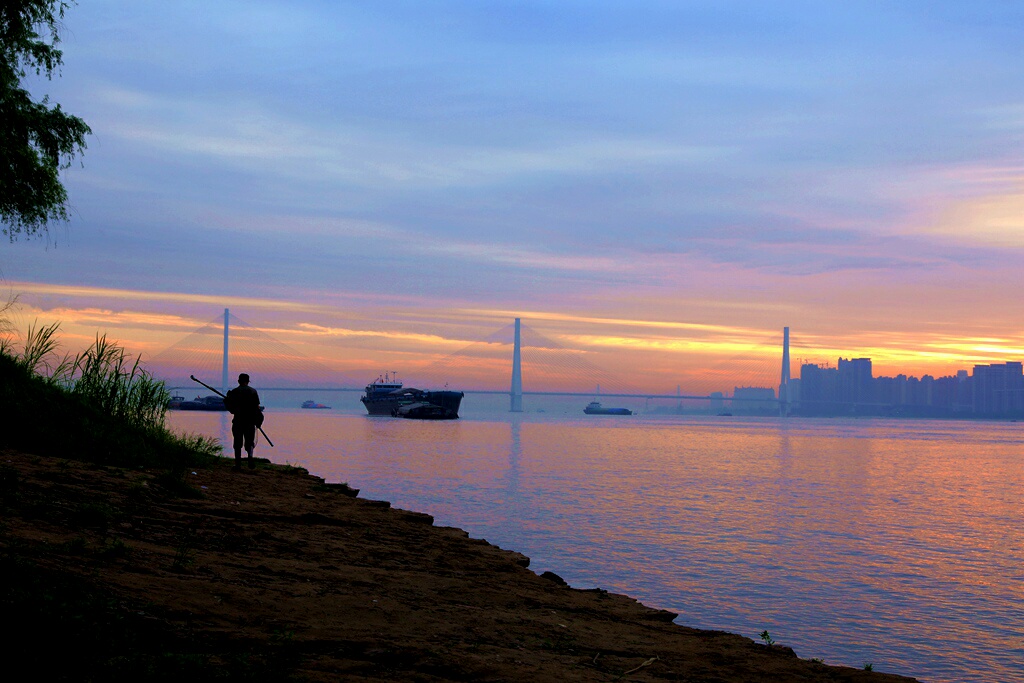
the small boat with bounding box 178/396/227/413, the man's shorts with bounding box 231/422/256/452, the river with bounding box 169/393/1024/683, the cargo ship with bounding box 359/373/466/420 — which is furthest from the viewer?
the small boat with bounding box 178/396/227/413

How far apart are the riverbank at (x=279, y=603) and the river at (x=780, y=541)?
10.3 feet

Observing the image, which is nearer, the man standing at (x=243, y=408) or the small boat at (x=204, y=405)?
the man standing at (x=243, y=408)

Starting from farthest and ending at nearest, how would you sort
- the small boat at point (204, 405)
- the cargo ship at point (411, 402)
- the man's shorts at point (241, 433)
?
the small boat at point (204, 405), the cargo ship at point (411, 402), the man's shorts at point (241, 433)

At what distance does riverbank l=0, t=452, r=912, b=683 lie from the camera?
18.9ft

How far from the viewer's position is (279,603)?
7.66 m

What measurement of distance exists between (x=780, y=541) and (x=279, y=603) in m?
16.7

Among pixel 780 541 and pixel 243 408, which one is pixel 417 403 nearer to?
pixel 780 541

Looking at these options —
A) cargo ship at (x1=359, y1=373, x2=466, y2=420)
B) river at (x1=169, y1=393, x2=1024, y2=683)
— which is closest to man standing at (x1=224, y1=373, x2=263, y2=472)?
river at (x1=169, y1=393, x2=1024, y2=683)

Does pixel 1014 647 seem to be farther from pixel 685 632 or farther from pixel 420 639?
pixel 420 639

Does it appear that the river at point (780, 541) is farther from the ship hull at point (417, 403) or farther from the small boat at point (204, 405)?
the small boat at point (204, 405)

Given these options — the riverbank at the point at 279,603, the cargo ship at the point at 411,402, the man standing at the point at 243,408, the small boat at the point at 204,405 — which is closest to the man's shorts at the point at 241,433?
the man standing at the point at 243,408

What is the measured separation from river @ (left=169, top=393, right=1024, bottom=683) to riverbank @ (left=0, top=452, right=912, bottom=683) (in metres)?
3.14

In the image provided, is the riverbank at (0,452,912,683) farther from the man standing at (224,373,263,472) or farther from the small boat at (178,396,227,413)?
the small boat at (178,396,227,413)

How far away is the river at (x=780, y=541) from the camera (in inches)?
500
